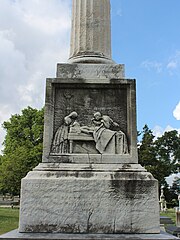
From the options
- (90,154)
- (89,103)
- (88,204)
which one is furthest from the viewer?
(89,103)

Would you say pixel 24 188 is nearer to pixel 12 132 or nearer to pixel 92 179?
pixel 92 179

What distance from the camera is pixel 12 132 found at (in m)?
39.0

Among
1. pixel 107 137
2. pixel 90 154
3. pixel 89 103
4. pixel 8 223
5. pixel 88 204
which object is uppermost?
pixel 89 103

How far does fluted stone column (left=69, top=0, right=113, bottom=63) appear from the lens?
6.48 metres

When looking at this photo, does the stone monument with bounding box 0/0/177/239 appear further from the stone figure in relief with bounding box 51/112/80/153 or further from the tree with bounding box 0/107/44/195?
the tree with bounding box 0/107/44/195

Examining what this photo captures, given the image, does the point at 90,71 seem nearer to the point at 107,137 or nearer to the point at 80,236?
the point at 107,137

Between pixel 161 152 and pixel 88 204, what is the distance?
52901mm

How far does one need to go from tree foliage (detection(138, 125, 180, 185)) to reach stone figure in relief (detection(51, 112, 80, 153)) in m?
39.1

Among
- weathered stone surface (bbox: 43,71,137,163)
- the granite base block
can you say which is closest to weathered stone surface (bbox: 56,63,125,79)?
weathered stone surface (bbox: 43,71,137,163)

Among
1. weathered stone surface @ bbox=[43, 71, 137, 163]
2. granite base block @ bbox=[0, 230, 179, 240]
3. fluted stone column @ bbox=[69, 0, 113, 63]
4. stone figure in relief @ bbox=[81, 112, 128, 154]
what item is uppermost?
fluted stone column @ bbox=[69, 0, 113, 63]

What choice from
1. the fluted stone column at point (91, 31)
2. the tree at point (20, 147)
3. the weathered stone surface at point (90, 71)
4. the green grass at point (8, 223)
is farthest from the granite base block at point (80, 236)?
the tree at point (20, 147)

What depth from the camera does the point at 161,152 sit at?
56.0 meters

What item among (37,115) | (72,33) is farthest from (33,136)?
(72,33)

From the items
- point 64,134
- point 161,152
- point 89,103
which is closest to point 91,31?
point 89,103
